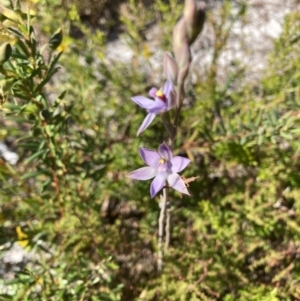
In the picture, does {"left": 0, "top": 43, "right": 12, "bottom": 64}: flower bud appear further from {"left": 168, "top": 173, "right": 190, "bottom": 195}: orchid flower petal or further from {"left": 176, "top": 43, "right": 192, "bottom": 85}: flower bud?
{"left": 168, "top": 173, "right": 190, "bottom": 195}: orchid flower petal

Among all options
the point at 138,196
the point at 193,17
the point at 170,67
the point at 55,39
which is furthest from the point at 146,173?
the point at 138,196

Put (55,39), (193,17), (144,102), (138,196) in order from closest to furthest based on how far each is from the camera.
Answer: (193,17)
(144,102)
(55,39)
(138,196)

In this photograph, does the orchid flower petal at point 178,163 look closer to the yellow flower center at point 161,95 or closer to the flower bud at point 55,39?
the yellow flower center at point 161,95

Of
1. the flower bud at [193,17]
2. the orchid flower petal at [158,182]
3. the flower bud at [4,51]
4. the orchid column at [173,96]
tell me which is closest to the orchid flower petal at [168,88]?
the orchid column at [173,96]

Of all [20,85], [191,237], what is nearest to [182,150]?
[191,237]

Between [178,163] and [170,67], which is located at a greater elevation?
[170,67]

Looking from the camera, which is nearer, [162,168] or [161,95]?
[161,95]

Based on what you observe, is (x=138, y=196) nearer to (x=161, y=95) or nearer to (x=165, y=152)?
(x=165, y=152)

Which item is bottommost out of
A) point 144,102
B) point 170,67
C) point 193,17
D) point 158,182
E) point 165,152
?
point 158,182
